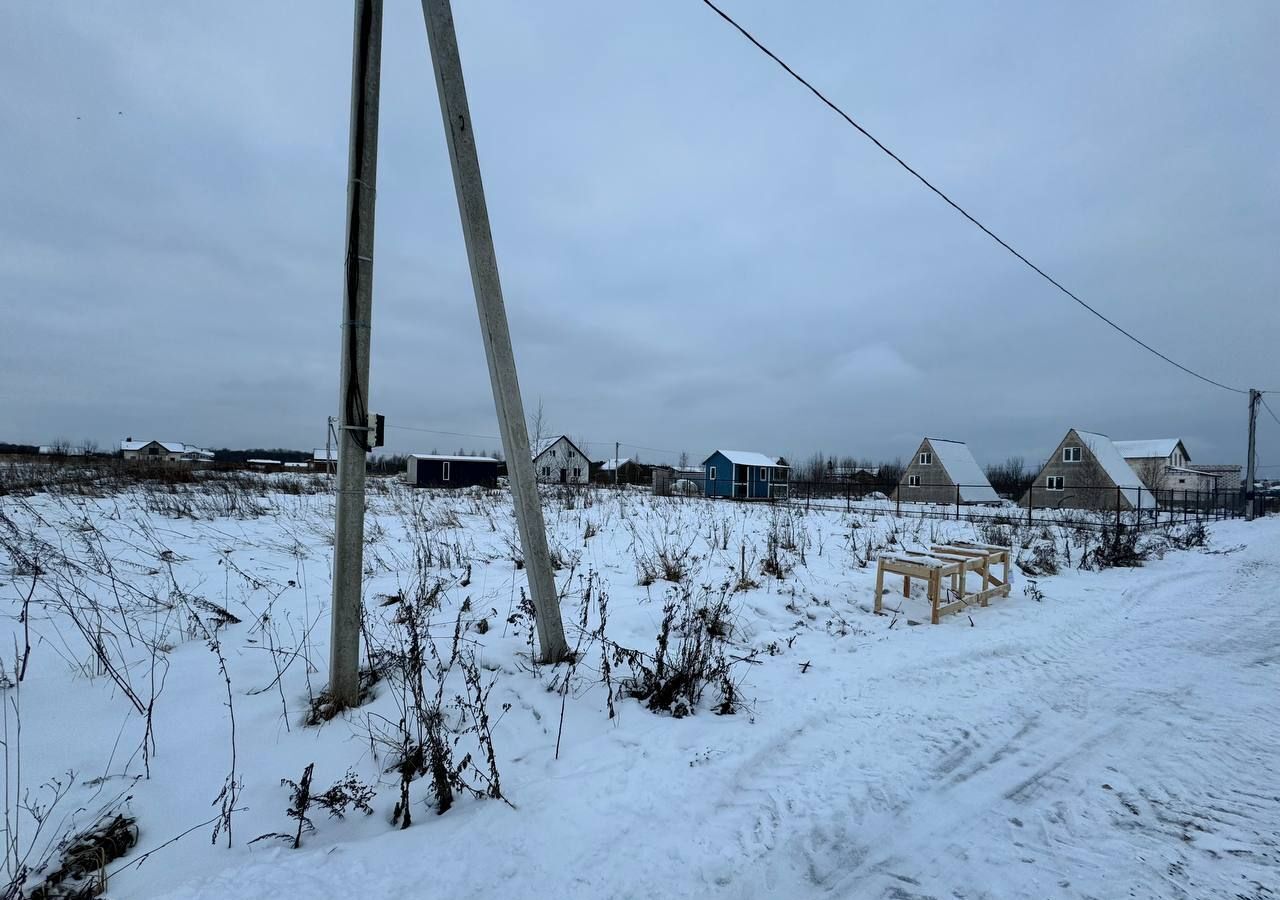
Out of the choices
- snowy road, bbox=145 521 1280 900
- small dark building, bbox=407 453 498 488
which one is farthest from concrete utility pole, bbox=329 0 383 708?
small dark building, bbox=407 453 498 488

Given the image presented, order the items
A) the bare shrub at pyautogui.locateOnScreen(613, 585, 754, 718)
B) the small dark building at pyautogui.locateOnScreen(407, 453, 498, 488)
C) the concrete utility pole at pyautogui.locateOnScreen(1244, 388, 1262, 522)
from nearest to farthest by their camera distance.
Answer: the bare shrub at pyautogui.locateOnScreen(613, 585, 754, 718) < the concrete utility pole at pyautogui.locateOnScreen(1244, 388, 1262, 522) < the small dark building at pyautogui.locateOnScreen(407, 453, 498, 488)

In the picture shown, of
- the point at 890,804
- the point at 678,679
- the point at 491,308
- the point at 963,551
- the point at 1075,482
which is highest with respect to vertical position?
the point at 491,308

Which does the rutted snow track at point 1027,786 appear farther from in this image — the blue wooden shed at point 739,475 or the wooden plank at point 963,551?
the blue wooden shed at point 739,475

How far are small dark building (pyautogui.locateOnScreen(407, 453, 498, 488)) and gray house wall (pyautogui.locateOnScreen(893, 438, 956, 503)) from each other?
90.0 feet

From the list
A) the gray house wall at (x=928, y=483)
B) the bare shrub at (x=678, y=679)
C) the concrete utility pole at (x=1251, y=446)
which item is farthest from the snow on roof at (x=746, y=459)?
the bare shrub at (x=678, y=679)

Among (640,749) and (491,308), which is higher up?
(491,308)

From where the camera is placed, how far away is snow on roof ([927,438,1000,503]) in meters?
31.1

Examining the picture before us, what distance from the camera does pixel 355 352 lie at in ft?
9.39

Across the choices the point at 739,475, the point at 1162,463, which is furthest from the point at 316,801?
the point at 1162,463

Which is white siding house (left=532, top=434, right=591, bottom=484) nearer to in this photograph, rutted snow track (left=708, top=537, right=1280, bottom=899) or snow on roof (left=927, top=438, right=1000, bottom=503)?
snow on roof (left=927, top=438, right=1000, bottom=503)

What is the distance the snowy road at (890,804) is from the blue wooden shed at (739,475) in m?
28.4

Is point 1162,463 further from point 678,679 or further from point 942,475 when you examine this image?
point 678,679

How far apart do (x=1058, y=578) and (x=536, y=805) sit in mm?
9089

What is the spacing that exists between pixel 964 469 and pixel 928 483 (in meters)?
2.61
